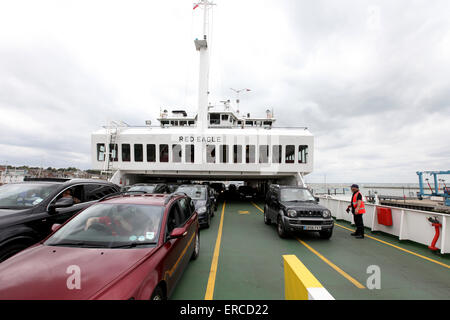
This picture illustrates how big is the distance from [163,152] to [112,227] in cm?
1744

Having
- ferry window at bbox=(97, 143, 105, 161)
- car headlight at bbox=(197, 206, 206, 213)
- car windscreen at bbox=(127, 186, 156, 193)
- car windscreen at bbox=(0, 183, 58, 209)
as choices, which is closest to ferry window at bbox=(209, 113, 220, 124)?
ferry window at bbox=(97, 143, 105, 161)

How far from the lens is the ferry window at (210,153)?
758 inches

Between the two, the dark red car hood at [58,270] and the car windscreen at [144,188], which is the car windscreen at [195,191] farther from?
the dark red car hood at [58,270]

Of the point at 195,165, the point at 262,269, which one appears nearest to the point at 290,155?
the point at 195,165

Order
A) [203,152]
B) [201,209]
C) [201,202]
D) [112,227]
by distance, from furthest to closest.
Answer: [203,152], [201,202], [201,209], [112,227]

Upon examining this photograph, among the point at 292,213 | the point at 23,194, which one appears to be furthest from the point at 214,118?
the point at 23,194

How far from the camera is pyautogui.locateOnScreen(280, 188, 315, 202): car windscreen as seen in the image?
746 centimetres

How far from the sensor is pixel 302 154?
19.6 metres

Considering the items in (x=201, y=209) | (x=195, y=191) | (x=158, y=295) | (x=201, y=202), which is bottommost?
(x=201, y=209)

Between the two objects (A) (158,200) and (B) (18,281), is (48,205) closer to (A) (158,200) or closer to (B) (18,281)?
(A) (158,200)

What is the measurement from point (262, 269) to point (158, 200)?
9.22 ft

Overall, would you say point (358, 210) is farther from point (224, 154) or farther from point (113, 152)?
point (113, 152)

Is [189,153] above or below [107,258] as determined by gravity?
above
